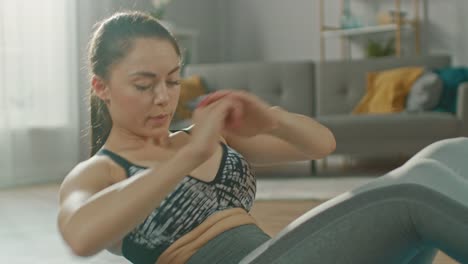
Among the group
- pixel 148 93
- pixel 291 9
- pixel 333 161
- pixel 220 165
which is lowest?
pixel 333 161

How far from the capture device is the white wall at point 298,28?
4691 mm

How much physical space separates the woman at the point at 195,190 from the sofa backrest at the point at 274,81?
11.0 feet

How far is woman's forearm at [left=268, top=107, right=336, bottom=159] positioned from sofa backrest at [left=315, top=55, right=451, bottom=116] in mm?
3355

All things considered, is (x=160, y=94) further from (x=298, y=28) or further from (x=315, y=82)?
(x=298, y=28)

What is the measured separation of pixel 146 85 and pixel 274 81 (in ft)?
11.8

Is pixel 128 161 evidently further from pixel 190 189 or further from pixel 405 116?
pixel 405 116

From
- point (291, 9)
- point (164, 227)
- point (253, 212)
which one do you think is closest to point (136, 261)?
point (164, 227)

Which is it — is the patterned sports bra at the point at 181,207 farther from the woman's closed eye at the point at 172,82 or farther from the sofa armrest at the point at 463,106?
the sofa armrest at the point at 463,106

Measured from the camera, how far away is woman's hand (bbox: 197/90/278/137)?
2.89ft

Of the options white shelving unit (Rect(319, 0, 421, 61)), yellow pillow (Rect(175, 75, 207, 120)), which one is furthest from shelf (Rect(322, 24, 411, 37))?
yellow pillow (Rect(175, 75, 207, 120))

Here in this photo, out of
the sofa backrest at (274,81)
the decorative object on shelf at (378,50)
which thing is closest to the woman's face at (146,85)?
the sofa backrest at (274,81)

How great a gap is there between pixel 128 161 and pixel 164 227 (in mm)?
115

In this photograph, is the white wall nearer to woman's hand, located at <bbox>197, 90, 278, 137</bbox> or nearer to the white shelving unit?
the white shelving unit

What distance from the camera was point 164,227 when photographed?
963 mm
